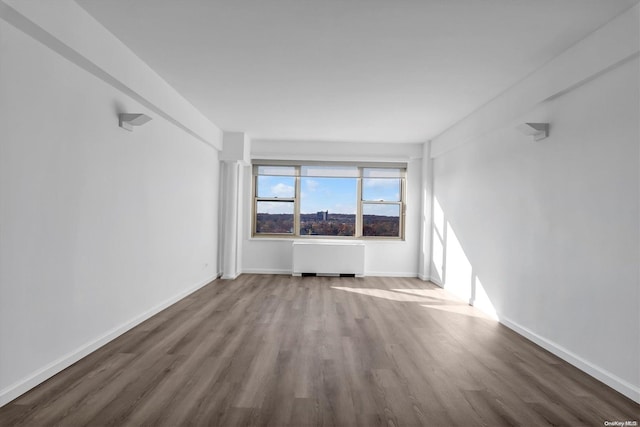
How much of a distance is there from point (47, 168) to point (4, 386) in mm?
1382

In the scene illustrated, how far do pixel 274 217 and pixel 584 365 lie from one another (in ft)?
19.0

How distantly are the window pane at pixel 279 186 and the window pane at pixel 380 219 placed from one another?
59.6 inches

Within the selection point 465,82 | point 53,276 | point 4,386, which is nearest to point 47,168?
point 53,276

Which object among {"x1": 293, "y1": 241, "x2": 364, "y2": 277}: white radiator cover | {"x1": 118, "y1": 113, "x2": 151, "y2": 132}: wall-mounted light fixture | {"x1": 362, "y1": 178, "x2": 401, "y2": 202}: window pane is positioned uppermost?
{"x1": 118, "y1": 113, "x2": 151, "y2": 132}: wall-mounted light fixture

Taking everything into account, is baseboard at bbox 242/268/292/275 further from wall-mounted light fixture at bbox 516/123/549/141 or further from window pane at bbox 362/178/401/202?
wall-mounted light fixture at bbox 516/123/549/141

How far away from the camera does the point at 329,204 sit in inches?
311

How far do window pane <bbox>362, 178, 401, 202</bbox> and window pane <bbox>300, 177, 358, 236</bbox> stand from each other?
0.24 metres

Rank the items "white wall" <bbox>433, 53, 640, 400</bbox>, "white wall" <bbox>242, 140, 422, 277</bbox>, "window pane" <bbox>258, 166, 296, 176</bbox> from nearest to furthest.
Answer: "white wall" <bbox>433, 53, 640, 400</bbox>, "white wall" <bbox>242, 140, 422, 277</bbox>, "window pane" <bbox>258, 166, 296, 176</bbox>

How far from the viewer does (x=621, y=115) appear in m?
2.79

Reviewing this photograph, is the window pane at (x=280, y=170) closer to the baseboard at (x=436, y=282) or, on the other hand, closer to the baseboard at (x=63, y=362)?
the baseboard at (x=436, y=282)

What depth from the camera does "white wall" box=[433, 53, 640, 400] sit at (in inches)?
106

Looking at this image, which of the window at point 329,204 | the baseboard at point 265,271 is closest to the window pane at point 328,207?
the window at point 329,204

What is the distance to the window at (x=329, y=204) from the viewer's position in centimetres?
780

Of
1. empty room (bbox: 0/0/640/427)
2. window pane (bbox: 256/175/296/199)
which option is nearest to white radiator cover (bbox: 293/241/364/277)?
window pane (bbox: 256/175/296/199)
